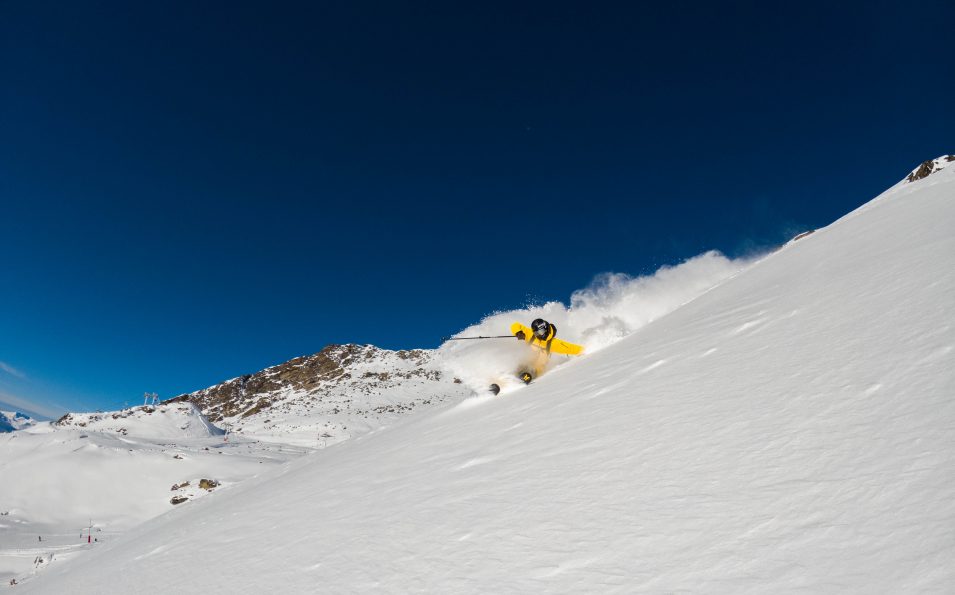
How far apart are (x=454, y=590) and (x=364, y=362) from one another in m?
81.3

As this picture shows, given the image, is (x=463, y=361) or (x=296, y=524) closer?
(x=296, y=524)

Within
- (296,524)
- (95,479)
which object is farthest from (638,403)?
(95,479)

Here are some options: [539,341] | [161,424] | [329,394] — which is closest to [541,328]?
[539,341]

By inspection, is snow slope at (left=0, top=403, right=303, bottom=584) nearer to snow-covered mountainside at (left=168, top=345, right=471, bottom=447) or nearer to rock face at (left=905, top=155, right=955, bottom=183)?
snow-covered mountainside at (left=168, top=345, right=471, bottom=447)

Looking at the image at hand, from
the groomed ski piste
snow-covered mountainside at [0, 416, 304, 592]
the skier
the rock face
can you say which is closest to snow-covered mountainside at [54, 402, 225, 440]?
snow-covered mountainside at [0, 416, 304, 592]

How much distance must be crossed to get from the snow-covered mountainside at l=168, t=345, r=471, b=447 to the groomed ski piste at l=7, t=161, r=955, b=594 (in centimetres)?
2659

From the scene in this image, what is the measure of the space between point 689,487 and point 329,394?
63.9 metres

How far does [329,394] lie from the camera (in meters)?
61.5

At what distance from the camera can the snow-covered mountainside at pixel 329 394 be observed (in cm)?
4091

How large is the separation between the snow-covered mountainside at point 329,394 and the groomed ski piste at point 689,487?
87.3 feet

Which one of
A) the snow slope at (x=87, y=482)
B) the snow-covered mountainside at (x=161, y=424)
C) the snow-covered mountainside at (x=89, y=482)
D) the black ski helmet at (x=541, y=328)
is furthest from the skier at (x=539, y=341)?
the snow-covered mountainside at (x=161, y=424)

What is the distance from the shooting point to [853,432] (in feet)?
7.04

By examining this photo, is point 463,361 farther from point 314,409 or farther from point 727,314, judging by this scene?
point 314,409

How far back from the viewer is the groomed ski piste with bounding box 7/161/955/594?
163 cm
